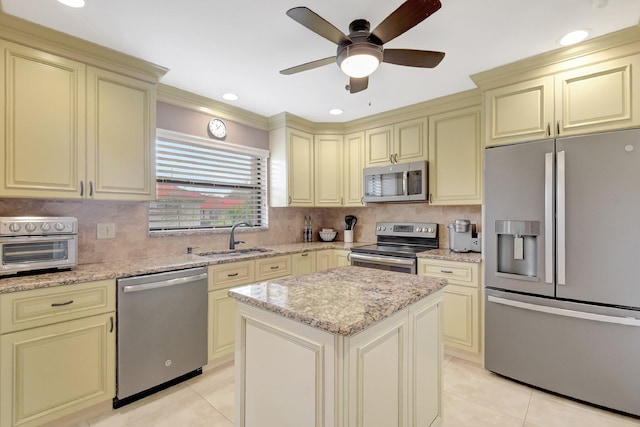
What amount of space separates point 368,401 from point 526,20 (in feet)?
7.39

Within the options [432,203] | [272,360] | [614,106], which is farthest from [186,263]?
[614,106]

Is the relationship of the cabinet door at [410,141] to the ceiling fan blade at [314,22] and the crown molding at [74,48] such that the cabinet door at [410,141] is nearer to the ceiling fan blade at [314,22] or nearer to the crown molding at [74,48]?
the ceiling fan blade at [314,22]

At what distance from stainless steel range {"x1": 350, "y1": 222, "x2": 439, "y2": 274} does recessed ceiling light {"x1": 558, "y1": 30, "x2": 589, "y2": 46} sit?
1907 mm

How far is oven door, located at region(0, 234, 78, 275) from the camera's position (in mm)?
1737

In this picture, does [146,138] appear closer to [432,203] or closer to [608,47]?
[432,203]

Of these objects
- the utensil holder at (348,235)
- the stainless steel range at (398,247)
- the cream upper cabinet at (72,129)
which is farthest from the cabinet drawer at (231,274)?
the utensil holder at (348,235)

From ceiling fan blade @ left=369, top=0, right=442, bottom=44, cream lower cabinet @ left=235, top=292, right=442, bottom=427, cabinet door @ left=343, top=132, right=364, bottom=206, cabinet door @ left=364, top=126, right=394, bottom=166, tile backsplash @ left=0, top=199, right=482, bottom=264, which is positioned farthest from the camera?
cabinet door @ left=343, top=132, right=364, bottom=206

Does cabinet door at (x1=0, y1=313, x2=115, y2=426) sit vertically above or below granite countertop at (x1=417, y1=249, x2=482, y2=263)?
below

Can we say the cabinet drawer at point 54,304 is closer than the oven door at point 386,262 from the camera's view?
Yes

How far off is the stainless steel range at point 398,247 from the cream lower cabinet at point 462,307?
0.90 ft

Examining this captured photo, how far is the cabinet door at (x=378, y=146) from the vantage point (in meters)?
3.49

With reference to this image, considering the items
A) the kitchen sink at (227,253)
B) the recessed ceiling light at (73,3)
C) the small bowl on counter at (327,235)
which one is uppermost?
the recessed ceiling light at (73,3)

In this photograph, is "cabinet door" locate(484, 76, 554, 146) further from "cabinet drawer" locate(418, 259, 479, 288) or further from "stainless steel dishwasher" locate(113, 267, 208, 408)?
"stainless steel dishwasher" locate(113, 267, 208, 408)

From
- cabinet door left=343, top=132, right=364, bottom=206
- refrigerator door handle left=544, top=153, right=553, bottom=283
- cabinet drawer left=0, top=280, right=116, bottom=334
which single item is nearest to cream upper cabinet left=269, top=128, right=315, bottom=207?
cabinet door left=343, top=132, right=364, bottom=206
